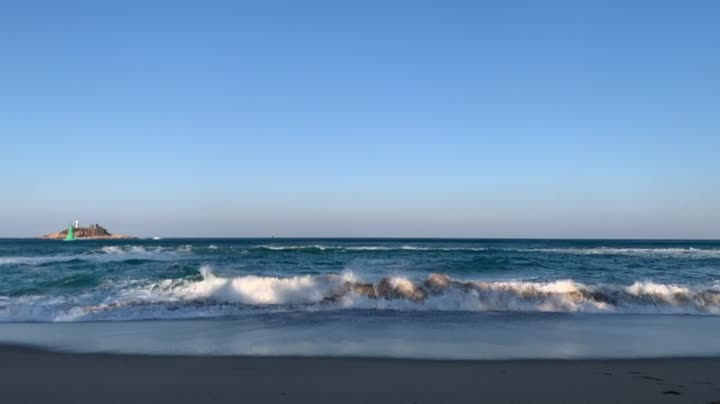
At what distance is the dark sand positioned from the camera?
5.42 meters

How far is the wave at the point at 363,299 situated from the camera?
11.7 metres

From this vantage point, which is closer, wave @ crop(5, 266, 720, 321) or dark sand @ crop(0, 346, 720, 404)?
dark sand @ crop(0, 346, 720, 404)

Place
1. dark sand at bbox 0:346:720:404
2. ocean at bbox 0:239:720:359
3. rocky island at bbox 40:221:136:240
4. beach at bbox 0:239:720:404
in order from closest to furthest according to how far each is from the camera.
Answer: dark sand at bbox 0:346:720:404 < beach at bbox 0:239:720:404 < ocean at bbox 0:239:720:359 < rocky island at bbox 40:221:136:240

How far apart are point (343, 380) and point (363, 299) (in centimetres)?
707

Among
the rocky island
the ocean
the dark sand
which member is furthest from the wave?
the rocky island

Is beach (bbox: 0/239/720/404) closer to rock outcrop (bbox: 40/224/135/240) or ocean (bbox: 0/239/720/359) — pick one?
ocean (bbox: 0/239/720/359)

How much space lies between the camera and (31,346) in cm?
802

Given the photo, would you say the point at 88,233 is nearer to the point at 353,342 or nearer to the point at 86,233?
the point at 86,233

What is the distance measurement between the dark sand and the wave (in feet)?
15.1

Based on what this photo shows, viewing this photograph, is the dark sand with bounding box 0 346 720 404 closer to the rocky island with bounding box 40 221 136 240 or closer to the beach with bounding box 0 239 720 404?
the beach with bounding box 0 239 720 404

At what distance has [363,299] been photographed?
13078mm

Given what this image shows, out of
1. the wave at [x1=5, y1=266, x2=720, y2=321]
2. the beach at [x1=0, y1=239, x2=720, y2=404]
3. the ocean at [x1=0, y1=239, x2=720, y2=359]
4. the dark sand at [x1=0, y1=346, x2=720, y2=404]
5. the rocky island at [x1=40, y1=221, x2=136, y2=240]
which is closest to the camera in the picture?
the dark sand at [x1=0, y1=346, x2=720, y2=404]

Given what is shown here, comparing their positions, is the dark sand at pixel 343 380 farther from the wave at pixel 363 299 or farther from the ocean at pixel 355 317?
the wave at pixel 363 299

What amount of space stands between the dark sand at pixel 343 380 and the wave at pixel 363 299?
15.1 ft
